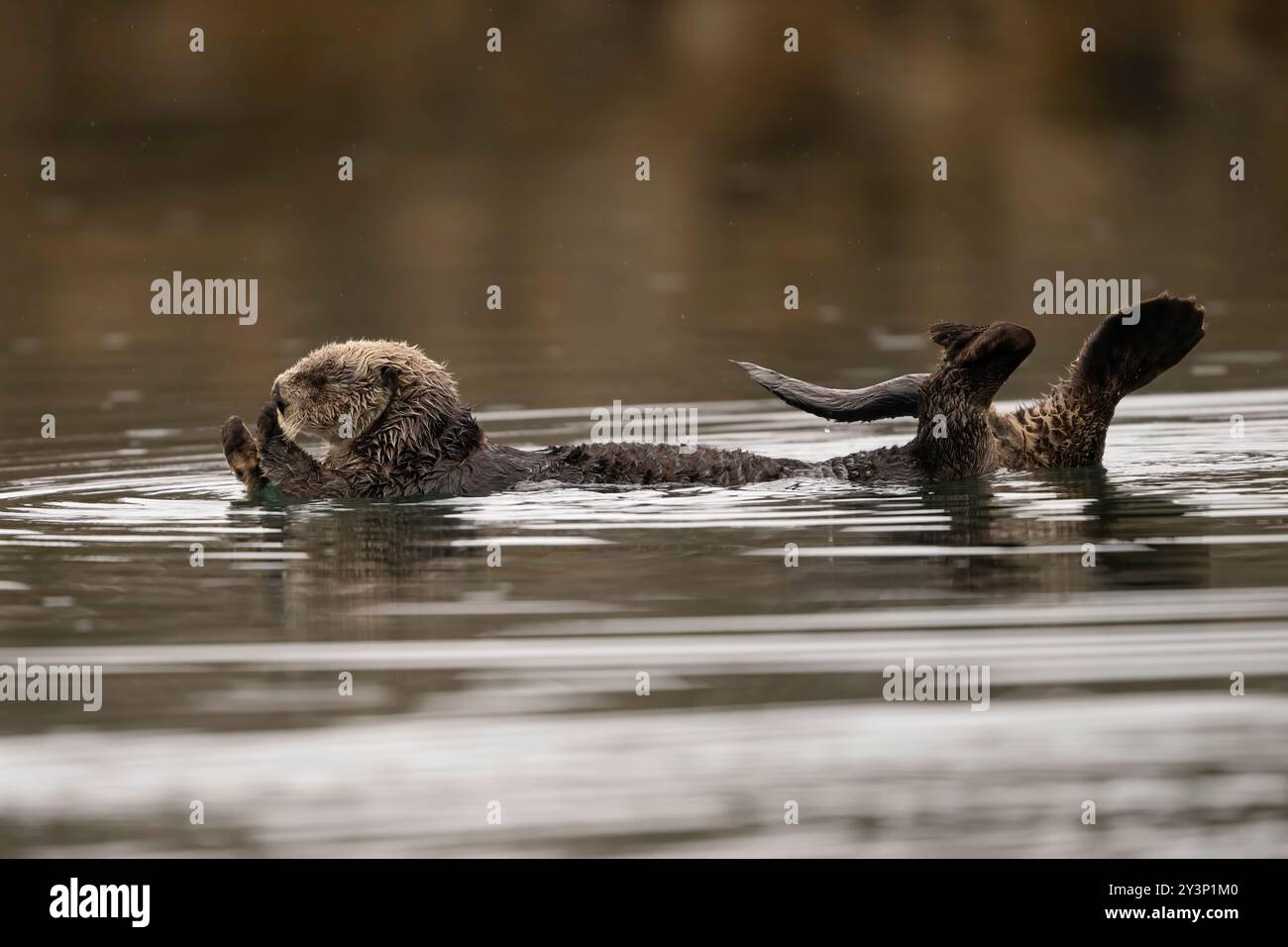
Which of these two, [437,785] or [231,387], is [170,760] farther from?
[231,387]

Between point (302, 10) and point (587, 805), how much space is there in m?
25.9

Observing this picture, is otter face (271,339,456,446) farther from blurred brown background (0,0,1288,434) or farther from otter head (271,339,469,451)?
blurred brown background (0,0,1288,434)

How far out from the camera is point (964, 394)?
7066mm

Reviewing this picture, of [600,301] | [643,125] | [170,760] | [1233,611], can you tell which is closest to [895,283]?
[600,301]

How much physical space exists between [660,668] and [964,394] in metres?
2.54

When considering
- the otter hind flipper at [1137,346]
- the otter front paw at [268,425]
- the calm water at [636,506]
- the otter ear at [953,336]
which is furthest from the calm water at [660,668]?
the otter ear at [953,336]

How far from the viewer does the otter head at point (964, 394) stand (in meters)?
6.87

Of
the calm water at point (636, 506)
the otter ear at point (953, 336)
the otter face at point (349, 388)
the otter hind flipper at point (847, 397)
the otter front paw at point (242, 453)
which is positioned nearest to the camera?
the calm water at point (636, 506)

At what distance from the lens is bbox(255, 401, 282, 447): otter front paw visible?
747 centimetres

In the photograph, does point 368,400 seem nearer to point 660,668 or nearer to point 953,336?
point 953,336

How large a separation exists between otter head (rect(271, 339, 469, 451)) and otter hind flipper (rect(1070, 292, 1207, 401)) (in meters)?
2.61

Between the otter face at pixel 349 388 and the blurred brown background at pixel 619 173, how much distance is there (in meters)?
5.54

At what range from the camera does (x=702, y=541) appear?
662cm

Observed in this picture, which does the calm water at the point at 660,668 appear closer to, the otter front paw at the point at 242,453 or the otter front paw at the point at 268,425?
the otter front paw at the point at 242,453
